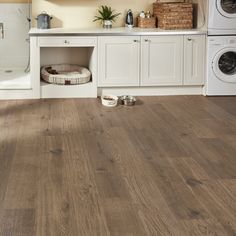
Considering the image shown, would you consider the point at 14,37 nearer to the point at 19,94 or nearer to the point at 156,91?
the point at 19,94

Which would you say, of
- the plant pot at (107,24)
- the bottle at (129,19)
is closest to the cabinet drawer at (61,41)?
the plant pot at (107,24)

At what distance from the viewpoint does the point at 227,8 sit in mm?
6141

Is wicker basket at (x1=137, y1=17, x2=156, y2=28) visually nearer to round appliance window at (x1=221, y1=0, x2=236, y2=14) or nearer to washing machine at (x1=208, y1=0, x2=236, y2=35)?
washing machine at (x1=208, y1=0, x2=236, y2=35)

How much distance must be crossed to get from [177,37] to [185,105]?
80 centimetres

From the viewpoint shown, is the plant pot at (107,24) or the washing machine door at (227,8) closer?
the washing machine door at (227,8)

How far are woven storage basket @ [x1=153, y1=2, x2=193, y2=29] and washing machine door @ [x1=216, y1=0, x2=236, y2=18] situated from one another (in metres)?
0.37

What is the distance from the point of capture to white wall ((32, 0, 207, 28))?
6.38 m

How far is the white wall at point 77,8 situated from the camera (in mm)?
6375

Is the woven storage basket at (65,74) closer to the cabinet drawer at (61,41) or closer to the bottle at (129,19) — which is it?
the cabinet drawer at (61,41)

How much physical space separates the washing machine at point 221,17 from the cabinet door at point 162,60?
38 centimetres

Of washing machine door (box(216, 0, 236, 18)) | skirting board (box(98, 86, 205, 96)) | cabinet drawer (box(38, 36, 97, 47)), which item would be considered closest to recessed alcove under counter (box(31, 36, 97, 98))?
cabinet drawer (box(38, 36, 97, 47))

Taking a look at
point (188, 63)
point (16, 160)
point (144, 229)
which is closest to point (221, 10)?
point (188, 63)

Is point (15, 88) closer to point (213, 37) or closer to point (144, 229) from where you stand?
point (213, 37)

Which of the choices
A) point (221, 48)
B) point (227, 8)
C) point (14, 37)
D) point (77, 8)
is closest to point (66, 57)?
point (77, 8)
